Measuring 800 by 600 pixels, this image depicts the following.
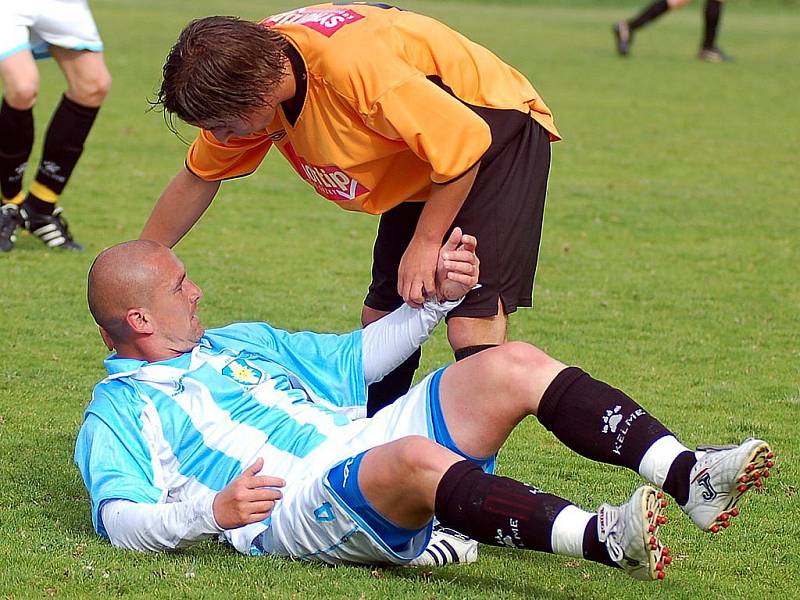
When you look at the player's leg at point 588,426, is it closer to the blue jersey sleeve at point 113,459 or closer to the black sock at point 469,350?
the black sock at point 469,350

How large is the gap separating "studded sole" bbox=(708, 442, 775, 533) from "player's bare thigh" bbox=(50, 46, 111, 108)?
531cm

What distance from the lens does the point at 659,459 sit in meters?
3.29

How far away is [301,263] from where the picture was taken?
7.97m

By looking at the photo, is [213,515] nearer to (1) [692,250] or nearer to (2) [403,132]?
(2) [403,132]

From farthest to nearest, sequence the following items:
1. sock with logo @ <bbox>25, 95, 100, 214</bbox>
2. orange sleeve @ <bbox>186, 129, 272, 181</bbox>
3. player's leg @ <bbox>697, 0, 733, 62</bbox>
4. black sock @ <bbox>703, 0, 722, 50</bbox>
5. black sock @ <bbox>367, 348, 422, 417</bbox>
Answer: player's leg @ <bbox>697, 0, 733, 62</bbox>
black sock @ <bbox>703, 0, 722, 50</bbox>
sock with logo @ <bbox>25, 95, 100, 214</bbox>
black sock @ <bbox>367, 348, 422, 417</bbox>
orange sleeve @ <bbox>186, 129, 272, 181</bbox>

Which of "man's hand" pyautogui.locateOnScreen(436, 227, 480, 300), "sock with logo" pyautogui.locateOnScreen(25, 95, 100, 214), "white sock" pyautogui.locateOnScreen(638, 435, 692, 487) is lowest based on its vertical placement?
"sock with logo" pyautogui.locateOnScreen(25, 95, 100, 214)

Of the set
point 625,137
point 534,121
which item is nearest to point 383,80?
point 534,121

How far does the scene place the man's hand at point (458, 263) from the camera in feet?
12.6

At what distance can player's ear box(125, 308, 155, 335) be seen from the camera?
3840 mm

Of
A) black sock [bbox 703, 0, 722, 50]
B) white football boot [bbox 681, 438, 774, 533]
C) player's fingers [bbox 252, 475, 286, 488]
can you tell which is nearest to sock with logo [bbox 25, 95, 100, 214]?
player's fingers [bbox 252, 475, 286, 488]

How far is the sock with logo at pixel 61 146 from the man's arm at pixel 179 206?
342 cm

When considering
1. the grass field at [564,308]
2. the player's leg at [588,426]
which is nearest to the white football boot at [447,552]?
the grass field at [564,308]

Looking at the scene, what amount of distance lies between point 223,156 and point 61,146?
147 inches

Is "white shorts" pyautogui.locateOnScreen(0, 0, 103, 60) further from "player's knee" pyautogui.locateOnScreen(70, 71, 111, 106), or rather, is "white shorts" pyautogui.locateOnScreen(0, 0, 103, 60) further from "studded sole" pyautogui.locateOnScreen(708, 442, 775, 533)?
"studded sole" pyautogui.locateOnScreen(708, 442, 775, 533)
